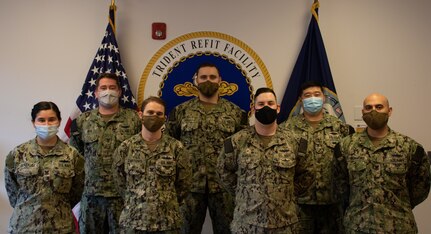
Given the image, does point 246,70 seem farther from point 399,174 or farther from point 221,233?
point 399,174

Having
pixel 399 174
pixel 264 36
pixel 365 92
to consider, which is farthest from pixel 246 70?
pixel 399 174

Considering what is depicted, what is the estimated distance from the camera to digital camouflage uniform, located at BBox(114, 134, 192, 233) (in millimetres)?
2559

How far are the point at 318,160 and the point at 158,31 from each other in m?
1.98

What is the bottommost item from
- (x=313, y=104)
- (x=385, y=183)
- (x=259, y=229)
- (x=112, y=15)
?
(x=259, y=229)

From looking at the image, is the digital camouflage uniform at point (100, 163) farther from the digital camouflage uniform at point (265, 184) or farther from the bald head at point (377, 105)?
the bald head at point (377, 105)

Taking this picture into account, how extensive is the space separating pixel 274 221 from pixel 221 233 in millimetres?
1019

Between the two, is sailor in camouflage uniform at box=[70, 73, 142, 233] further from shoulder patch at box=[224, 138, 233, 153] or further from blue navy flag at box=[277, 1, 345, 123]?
blue navy flag at box=[277, 1, 345, 123]

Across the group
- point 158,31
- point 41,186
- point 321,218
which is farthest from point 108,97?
point 321,218

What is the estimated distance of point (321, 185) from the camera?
319cm

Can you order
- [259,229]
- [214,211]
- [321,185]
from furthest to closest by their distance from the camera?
[214,211] < [321,185] < [259,229]

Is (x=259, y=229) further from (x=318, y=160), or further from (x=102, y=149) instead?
(x=102, y=149)

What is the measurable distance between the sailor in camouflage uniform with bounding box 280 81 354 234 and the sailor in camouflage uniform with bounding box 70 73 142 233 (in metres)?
1.39

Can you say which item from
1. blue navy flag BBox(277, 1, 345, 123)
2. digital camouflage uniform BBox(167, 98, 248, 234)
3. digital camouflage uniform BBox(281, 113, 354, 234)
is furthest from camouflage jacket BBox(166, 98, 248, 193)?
blue navy flag BBox(277, 1, 345, 123)

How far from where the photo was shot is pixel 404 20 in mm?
4121
